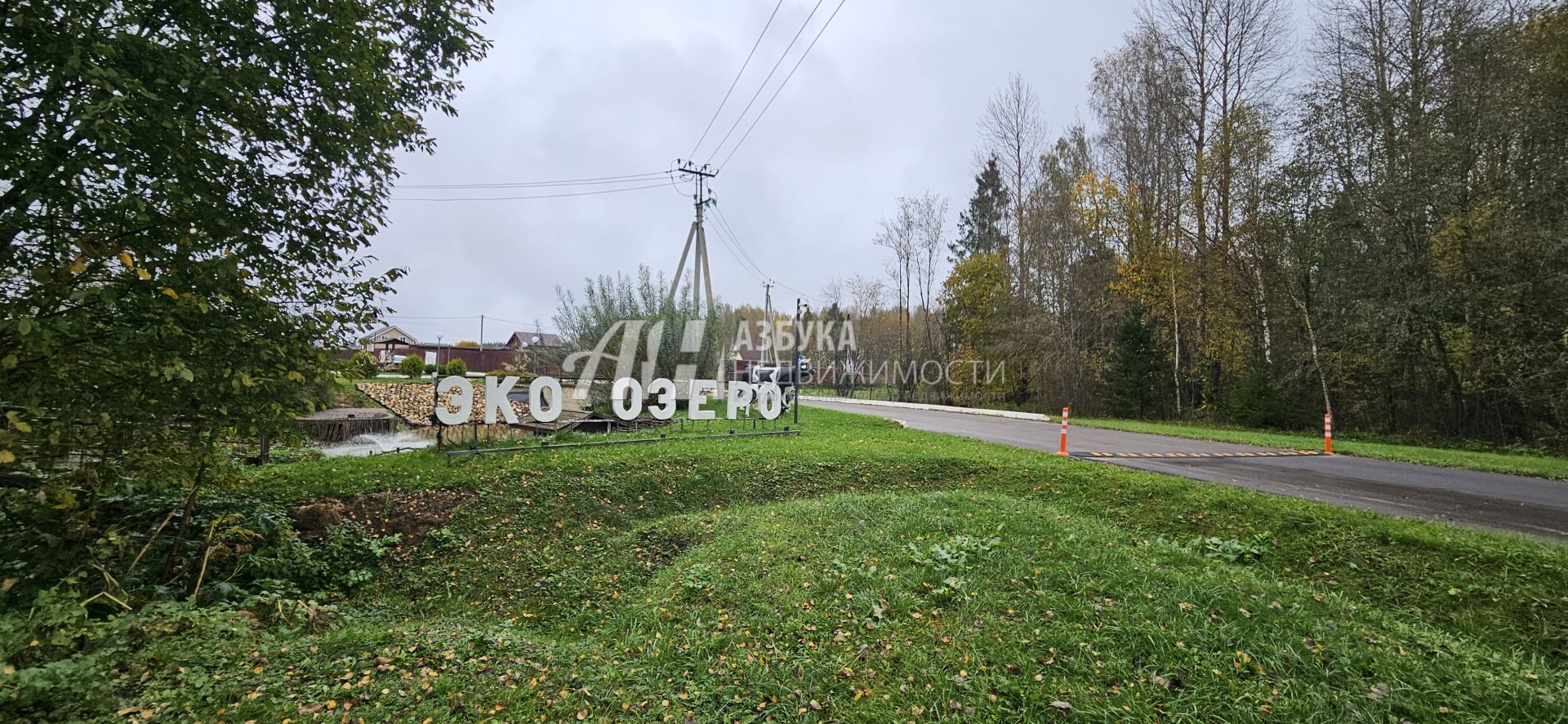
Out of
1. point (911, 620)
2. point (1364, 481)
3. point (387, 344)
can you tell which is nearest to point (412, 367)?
point (387, 344)

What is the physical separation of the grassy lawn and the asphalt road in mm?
1438

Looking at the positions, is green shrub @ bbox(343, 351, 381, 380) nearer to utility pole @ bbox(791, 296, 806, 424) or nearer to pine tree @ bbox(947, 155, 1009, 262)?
utility pole @ bbox(791, 296, 806, 424)

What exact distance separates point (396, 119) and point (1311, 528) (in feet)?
24.4

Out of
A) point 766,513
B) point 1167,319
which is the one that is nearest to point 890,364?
point 1167,319

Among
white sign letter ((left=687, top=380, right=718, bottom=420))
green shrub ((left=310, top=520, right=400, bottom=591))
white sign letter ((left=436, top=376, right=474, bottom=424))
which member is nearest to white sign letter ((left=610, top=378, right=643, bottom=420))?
white sign letter ((left=687, top=380, right=718, bottom=420))

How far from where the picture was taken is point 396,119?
3980mm

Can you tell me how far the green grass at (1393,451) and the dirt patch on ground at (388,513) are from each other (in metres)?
13.5

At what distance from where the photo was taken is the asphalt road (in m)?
5.60

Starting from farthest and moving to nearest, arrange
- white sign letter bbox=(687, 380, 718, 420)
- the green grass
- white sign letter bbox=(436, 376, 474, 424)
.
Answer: white sign letter bbox=(687, 380, 718, 420), the green grass, white sign letter bbox=(436, 376, 474, 424)

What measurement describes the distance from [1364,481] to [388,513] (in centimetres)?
1097

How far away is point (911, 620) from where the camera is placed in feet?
11.5

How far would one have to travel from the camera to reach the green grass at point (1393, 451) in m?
8.58

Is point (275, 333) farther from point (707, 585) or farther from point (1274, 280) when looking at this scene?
point (1274, 280)

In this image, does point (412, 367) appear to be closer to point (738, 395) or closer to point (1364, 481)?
point (738, 395)
